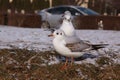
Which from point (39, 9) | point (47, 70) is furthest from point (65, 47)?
point (39, 9)

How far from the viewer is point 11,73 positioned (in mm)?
7832

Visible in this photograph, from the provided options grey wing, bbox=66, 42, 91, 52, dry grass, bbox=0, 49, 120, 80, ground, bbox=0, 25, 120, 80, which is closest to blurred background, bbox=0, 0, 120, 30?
ground, bbox=0, 25, 120, 80

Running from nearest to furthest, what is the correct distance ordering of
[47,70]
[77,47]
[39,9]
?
[47,70]
[77,47]
[39,9]

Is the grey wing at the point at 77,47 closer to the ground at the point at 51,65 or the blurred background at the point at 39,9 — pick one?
the ground at the point at 51,65

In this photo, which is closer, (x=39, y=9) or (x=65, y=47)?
(x=65, y=47)

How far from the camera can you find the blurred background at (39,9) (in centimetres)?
2077

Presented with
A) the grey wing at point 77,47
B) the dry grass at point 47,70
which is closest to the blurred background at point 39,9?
the dry grass at point 47,70

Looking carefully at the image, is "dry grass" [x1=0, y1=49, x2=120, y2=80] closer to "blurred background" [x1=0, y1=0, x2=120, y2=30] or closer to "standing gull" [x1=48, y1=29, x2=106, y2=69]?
"standing gull" [x1=48, y1=29, x2=106, y2=69]

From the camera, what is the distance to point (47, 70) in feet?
26.2

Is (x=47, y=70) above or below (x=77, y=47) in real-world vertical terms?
below

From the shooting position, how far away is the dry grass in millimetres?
7688

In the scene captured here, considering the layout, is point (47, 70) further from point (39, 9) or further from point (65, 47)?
point (39, 9)

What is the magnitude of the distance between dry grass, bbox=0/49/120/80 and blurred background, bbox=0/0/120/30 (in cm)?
1107

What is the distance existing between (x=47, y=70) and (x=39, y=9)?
31.4 m
